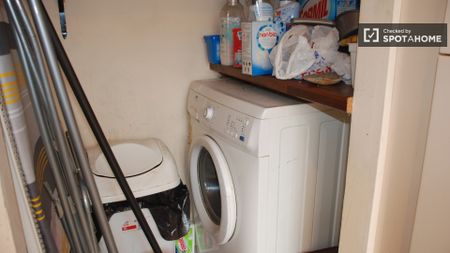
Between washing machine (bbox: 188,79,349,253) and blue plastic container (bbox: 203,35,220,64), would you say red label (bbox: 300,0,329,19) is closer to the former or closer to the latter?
washing machine (bbox: 188,79,349,253)

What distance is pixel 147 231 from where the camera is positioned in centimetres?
116

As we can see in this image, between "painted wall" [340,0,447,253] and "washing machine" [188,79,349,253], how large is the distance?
316 millimetres

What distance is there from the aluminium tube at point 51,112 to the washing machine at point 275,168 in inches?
20.9

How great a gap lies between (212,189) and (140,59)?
28.2 inches

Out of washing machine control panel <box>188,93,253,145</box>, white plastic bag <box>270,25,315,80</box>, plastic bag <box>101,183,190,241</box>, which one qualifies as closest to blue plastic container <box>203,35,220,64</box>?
washing machine control panel <box>188,93,253,145</box>

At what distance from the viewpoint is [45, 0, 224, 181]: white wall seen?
151 centimetres

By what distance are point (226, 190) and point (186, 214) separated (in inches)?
13.9

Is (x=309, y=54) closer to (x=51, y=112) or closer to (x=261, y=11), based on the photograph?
(x=261, y=11)

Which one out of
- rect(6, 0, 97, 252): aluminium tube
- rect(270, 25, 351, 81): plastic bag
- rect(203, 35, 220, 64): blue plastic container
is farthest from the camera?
rect(203, 35, 220, 64): blue plastic container

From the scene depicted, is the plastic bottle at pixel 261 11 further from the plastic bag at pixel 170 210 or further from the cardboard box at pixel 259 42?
the plastic bag at pixel 170 210

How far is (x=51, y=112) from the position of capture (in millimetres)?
732

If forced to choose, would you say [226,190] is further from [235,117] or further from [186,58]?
[186,58]

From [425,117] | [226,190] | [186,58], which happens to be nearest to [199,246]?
[226,190]

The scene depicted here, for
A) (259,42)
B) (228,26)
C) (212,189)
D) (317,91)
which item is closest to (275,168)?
(317,91)
